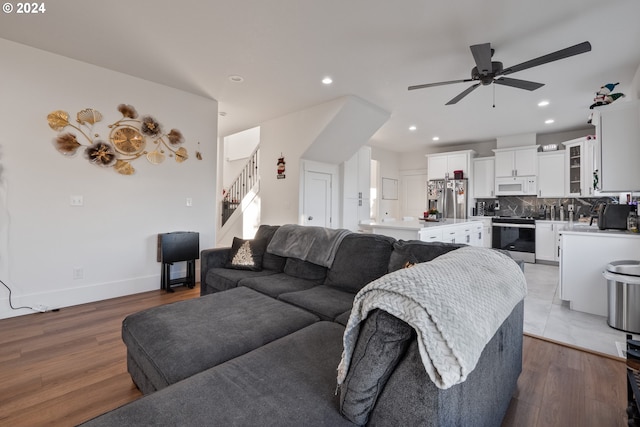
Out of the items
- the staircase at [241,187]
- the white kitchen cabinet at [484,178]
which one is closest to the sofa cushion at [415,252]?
the staircase at [241,187]

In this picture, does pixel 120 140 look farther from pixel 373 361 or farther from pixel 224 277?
pixel 373 361

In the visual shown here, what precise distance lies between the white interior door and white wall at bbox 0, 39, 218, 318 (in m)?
1.89

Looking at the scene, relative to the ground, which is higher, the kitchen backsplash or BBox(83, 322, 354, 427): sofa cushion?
the kitchen backsplash

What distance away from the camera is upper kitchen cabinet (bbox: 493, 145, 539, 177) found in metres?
6.20

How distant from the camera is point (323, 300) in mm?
2098

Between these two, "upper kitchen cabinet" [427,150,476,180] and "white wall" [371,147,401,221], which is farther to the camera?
"white wall" [371,147,401,221]

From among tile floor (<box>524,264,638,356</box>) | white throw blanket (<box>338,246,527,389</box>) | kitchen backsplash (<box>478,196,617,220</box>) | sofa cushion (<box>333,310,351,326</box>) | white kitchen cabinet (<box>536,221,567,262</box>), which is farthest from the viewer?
kitchen backsplash (<box>478,196,617,220</box>)

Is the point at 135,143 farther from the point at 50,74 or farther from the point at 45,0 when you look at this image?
the point at 45,0

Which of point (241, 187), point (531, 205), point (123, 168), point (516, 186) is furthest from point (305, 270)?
point (531, 205)

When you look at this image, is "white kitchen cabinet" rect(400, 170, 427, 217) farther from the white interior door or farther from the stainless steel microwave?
the white interior door

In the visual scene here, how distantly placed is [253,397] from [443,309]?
72 centimetres

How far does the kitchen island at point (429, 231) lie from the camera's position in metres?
3.74

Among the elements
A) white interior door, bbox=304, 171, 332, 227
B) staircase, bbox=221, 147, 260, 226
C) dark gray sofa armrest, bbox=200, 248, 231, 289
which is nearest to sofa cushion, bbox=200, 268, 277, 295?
dark gray sofa armrest, bbox=200, 248, 231, 289

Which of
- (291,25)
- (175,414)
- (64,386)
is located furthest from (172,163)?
(175,414)
